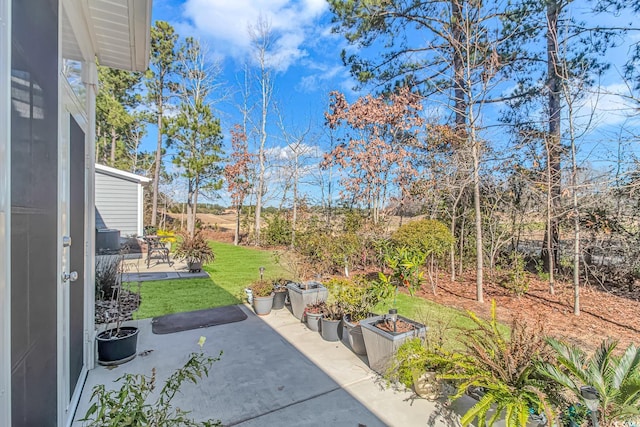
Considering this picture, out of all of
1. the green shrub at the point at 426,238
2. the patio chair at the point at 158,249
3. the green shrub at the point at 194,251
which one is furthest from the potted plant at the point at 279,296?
the patio chair at the point at 158,249

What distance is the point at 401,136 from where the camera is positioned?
831 centimetres

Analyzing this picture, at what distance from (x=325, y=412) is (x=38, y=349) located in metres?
1.85

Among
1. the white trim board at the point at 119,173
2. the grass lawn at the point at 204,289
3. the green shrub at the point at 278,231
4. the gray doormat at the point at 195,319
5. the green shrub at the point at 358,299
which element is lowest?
the gray doormat at the point at 195,319

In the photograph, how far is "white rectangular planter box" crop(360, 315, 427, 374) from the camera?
276 cm

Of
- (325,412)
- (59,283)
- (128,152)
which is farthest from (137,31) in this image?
(128,152)

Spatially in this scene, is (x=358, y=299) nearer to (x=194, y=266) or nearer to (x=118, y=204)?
(x=194, y=266)

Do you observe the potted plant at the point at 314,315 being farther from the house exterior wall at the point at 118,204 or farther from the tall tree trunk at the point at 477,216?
the house exterior wall at the point at 118,204

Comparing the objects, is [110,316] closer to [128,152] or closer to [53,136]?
[53,136]

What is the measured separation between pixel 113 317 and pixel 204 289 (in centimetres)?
173

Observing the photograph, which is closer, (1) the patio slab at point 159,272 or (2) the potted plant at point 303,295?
(2) the potted plant at point 303,295

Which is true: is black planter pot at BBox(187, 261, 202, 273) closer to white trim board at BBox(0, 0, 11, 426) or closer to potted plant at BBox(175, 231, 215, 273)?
potted plant at BBox(175, 231, 215, 273)

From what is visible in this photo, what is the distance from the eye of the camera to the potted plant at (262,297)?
4.48 metres

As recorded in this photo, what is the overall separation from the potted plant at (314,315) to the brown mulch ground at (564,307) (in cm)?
225

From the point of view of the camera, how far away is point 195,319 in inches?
169
